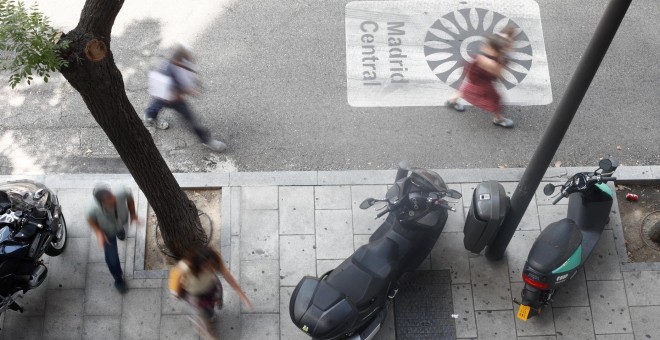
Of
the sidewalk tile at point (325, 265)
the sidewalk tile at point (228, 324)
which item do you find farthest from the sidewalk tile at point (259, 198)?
the sidewalk tile at point (228, 324)

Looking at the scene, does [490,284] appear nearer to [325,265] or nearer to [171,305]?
[325,265]

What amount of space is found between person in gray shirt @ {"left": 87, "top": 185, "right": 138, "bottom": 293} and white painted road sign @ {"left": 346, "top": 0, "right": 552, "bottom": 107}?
11.8 feet

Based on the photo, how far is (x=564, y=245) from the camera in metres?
7.96

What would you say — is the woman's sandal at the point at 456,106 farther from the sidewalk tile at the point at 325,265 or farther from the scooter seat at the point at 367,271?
the sidewalk tile at the point at 325,265

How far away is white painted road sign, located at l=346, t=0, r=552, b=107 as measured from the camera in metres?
10.3

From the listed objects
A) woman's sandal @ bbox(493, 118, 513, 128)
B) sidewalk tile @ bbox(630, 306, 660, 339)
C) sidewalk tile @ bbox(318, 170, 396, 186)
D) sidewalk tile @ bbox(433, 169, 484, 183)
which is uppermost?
woman's sandal @ bbox(493, 118, 513, 128)

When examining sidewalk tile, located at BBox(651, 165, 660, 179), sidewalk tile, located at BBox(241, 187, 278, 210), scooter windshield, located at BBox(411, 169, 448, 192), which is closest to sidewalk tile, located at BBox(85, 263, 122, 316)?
sidewalk tile, located at BBox(241, 187, 278, 210)

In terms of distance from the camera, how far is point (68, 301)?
8422mm

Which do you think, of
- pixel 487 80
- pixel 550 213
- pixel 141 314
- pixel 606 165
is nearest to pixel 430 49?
pixel 487 80

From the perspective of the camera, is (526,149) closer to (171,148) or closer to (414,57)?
(414,57)

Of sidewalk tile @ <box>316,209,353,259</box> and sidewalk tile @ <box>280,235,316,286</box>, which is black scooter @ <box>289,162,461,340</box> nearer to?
sidewalk tile @ <box>316,209,353,259</box>

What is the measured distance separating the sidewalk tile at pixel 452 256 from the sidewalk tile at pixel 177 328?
2.85 metres

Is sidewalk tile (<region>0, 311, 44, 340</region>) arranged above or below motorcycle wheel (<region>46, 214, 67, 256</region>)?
below

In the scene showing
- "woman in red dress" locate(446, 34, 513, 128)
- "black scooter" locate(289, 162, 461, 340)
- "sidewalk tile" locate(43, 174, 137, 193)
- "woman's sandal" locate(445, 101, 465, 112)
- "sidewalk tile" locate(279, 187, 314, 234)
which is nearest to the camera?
"black scooter" locate(289, 162, 461, 340)
